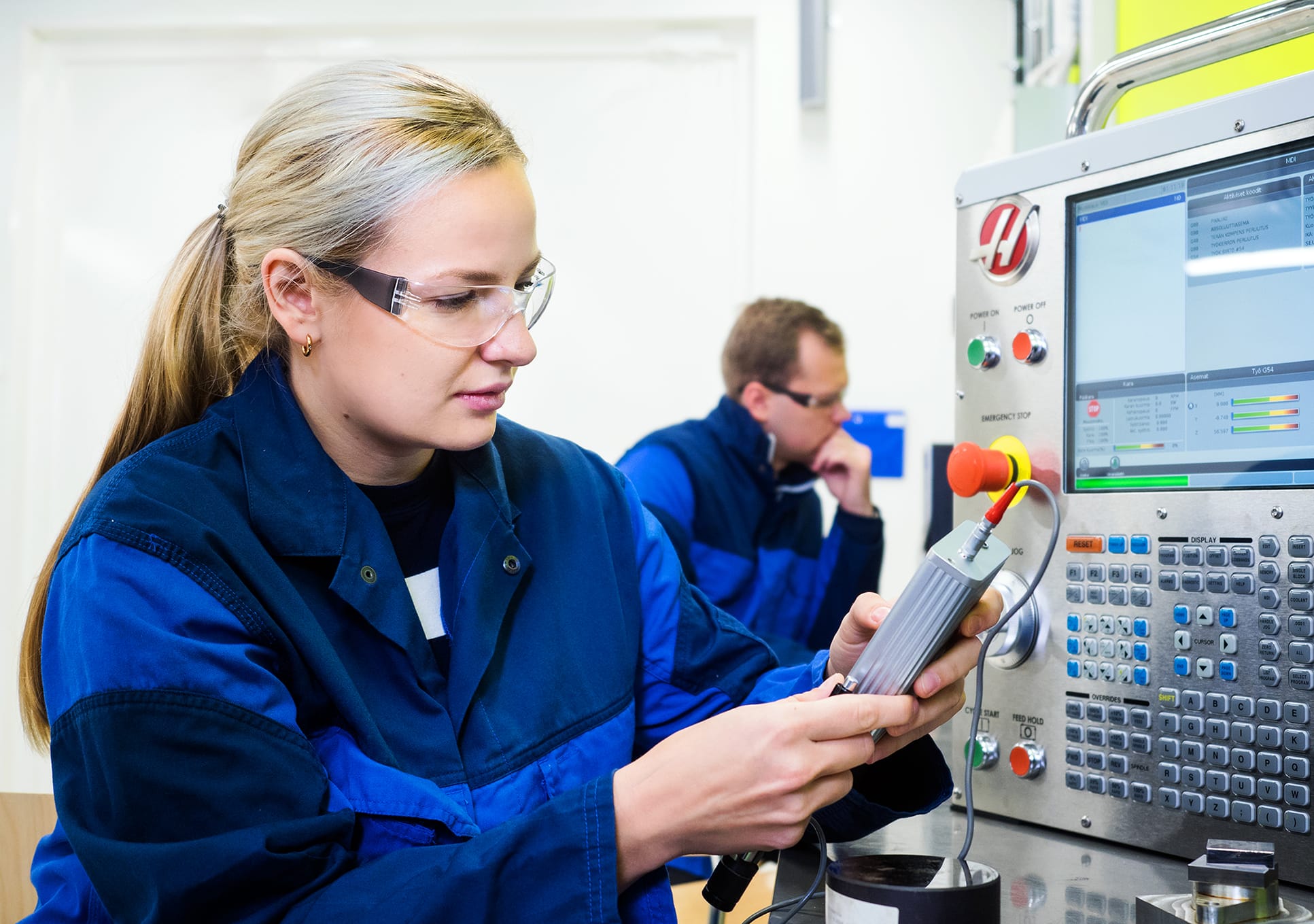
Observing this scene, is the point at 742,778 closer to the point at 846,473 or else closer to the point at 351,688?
the point at 351,688

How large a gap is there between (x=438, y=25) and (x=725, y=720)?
102 inches

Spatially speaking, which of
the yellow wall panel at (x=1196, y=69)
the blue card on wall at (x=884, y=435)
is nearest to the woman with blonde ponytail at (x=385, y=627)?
the yellow wall panel at (x=1196, y=69)

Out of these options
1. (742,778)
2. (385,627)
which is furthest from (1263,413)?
(385,627)

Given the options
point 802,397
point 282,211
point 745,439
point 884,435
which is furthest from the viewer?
point 884,435

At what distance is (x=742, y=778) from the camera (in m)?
0.63

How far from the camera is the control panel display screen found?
67cm

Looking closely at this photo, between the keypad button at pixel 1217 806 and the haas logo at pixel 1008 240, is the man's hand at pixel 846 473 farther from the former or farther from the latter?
the keypad button at pixel 1217 806

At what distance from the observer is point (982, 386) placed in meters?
0.84

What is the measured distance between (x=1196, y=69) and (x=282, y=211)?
2.82ft

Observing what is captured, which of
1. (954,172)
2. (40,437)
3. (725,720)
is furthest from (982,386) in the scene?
(40,437)

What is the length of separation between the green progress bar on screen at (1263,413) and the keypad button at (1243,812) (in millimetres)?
243

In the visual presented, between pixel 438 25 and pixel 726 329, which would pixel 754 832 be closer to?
pixel 726 329

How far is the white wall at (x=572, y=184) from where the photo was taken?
274 centimetres

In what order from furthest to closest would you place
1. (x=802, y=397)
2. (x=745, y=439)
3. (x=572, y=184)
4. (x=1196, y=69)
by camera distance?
(x=572, y=184) < (x=802, y=397) < (x=745, y=439) < (x=1196, y=69)
